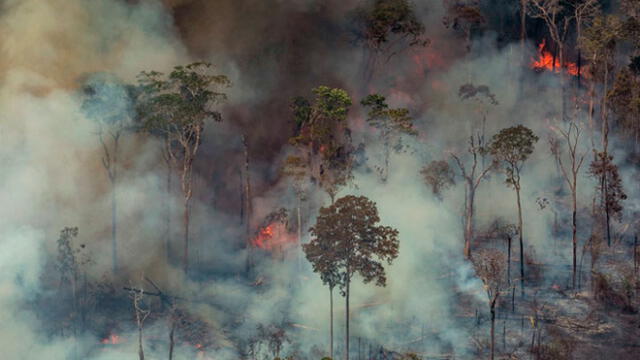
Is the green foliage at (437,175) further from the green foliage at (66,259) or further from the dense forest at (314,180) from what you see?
the green foliage at (66,259)

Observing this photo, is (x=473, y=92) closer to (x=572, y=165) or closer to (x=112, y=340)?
(x=572, y=165)

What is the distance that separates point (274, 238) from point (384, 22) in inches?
884

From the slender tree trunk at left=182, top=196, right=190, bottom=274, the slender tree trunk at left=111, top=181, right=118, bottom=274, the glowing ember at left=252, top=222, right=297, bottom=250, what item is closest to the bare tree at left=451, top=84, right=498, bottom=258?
the glowing ember at left=252, top=222, right=297, bottom=250

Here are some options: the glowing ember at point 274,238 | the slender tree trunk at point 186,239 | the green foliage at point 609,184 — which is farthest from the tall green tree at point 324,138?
the green foliage at point 609,184

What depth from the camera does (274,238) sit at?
74062mm

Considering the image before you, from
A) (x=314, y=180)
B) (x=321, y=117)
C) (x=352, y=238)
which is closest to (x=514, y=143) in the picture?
(x=321, y=117)

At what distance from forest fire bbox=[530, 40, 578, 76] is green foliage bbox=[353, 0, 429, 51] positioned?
11.7 meters

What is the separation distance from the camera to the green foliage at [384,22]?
7938 cm

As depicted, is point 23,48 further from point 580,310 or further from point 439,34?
point 580,310

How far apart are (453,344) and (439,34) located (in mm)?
39610

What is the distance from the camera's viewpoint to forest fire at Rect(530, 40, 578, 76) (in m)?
85.9

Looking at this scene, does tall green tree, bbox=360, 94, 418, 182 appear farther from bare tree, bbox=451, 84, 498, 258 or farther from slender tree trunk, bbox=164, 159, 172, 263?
slender tree trunk, bbox=164, 159, 172, 263

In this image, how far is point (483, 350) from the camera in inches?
2272

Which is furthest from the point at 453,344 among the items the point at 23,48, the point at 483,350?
the point at 23,48
